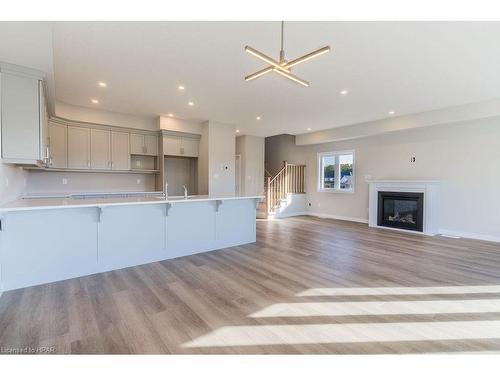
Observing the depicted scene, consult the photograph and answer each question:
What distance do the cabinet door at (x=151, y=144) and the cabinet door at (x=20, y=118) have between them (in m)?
3.29

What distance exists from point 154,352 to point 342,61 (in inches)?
152

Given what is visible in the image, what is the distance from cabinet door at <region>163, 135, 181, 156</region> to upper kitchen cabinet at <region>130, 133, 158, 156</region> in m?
0.37

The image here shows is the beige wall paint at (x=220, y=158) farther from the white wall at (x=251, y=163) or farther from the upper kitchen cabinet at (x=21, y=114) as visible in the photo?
the upper kitchen cabinet at (x=21, y=114)

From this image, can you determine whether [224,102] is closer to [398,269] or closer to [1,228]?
[1,228]

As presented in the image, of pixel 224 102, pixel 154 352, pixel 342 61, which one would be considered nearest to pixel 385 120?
pixel 342 61

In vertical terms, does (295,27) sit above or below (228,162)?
above

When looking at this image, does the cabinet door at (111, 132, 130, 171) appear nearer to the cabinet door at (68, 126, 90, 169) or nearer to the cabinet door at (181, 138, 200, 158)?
the cabinet door at (68, 126, 90, 169)

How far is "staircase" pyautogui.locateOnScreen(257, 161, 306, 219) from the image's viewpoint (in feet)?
27.3

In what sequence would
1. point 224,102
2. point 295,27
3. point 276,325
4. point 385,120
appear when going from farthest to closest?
point 385,120 → point 224,102 → point 295,27 → point 276,325

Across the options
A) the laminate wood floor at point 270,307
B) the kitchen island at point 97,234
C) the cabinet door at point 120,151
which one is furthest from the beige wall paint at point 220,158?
the laminate wood floor at point 270,307

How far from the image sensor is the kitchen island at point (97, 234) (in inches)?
109

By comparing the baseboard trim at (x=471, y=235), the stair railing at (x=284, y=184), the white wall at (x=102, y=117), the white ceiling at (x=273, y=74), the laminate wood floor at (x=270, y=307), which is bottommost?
the laminate wood floor at (x=270, y=307)

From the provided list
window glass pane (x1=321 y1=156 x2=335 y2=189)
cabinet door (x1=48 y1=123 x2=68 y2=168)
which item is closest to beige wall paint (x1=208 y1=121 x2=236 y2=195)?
cabinet door (x1=48 y1=123 x2=68 y2=168)

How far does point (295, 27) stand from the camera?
8.52 ft
